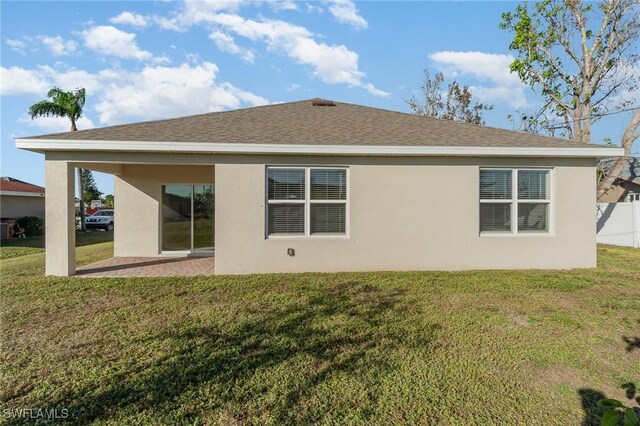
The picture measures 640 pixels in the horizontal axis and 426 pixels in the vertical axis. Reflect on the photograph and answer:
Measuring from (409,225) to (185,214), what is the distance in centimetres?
651

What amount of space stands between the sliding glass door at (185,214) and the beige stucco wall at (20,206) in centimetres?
1504

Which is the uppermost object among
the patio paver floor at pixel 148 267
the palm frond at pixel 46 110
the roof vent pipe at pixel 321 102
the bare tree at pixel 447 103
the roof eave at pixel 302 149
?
the bare tree at pixel 447 103

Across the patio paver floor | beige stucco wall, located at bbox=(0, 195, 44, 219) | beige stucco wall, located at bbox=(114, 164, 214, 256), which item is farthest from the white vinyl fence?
beige stucco wall, located at bbox=(0, 195, 44, 219)

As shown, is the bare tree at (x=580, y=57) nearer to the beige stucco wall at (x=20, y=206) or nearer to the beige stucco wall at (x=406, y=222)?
the beige stucco wall at (x=406, y=222)

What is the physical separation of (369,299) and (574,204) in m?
5.97

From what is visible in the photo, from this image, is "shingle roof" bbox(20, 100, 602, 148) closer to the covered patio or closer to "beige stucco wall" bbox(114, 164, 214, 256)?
the covered patio

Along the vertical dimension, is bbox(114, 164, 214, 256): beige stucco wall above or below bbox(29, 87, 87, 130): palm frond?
below

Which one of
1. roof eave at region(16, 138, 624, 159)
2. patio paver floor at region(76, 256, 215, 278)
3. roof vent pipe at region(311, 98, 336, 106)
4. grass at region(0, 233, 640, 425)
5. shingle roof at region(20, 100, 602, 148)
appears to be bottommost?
grass at region(0, 233, 640, 425)

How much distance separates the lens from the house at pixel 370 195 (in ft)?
23.6

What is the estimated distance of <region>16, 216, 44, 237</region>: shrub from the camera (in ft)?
59.2

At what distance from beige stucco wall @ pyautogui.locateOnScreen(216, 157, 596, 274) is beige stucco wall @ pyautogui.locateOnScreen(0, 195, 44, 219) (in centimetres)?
1873

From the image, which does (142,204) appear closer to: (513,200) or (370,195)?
(370,195)

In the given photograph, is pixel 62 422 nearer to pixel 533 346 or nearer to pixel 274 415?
pixel 274 415

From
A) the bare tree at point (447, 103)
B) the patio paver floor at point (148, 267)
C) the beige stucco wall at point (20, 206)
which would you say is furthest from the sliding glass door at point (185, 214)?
the bare tree at point (447, 103)
